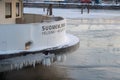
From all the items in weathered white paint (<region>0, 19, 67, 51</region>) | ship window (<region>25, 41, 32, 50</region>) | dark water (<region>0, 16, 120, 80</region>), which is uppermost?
weathered white paint (<region>0, 19, 67, 51</region>)

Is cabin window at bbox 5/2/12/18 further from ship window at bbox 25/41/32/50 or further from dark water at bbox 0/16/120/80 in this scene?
ship window at bbox 25/41/32/50

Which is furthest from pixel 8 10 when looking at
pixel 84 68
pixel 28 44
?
pixel 84 68

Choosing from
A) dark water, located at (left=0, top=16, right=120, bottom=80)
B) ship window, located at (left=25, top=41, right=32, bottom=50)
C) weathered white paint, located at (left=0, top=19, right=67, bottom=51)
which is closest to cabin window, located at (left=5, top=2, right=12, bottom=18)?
dark water, located at (left=0, top=16, right=120, bottom=80)

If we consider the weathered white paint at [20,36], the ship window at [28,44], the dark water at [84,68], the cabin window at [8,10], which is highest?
the cabin window at [8,10]

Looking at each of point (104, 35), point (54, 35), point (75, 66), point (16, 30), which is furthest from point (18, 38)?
point (104, 35)

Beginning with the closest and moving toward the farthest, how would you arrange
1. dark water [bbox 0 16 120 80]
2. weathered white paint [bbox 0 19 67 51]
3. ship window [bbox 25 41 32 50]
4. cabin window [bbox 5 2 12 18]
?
weathered white paint [bbox 0 19 67 51]
ship window [bbox 25 41 32 50]
dark water [bbox 0 16 120 80]
cabin window [bbox 5 2 12 18]

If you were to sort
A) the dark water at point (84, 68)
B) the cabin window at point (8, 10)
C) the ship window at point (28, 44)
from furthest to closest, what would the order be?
1. the cabin window at point (8, 10)
2. the dark water at point (84, 68)
3. the ship window at point (28, 44)

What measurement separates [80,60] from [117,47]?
351 centimetres

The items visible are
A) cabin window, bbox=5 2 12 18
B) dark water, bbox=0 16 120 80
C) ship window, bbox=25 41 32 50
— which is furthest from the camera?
cabin window, bbox=5 2 12 18

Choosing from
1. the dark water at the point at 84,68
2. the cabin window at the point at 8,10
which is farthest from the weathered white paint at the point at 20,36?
the cabin window at the point at 8,10

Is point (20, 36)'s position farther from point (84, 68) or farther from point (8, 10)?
point (84, 68)

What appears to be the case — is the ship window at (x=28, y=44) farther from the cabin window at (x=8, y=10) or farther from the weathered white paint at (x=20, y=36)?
the cabin window at (x=8, y=10)

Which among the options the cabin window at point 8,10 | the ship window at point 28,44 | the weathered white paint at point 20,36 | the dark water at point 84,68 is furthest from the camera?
the cabin window at point 8,10

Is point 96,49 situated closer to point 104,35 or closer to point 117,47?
point 117,47
